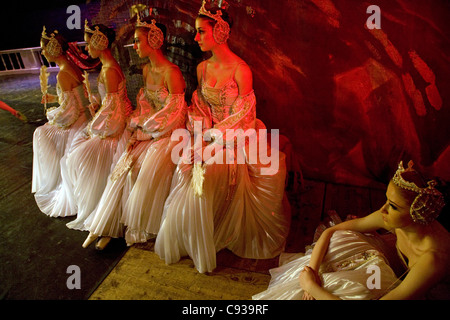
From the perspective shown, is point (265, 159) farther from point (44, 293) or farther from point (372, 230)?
point (44, 293)

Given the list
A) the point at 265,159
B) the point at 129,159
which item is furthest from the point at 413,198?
the point at 129,159

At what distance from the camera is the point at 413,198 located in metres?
1.53

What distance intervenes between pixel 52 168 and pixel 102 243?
53.9 inches

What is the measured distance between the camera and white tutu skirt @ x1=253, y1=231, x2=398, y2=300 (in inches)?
65.5

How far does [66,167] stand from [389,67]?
3290 millimetres

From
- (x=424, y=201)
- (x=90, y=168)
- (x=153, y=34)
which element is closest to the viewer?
(x=424, y=201)

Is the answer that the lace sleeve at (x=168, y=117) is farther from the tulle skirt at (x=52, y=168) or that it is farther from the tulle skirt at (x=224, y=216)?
the tulle skirt at (x=52, y=168)

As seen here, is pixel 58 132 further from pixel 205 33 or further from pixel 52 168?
pixel 205 33

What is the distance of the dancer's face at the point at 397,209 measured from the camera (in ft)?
5.12

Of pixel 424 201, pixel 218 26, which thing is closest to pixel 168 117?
pixel 218 26

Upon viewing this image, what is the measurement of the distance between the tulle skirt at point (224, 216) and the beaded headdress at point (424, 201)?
1099 mm

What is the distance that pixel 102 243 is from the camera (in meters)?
2.67

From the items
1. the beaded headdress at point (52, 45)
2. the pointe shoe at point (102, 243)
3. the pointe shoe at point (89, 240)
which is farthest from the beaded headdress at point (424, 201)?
the beaded headdress at point (52, 45)

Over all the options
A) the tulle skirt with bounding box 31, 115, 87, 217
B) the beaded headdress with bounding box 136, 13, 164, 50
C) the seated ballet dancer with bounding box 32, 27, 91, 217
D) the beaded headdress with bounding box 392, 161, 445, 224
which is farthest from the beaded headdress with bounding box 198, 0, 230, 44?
the tulle skirt with bounding box 31, 115, 87, 217
